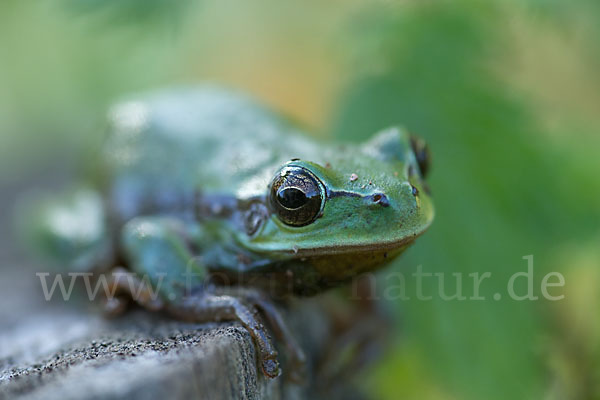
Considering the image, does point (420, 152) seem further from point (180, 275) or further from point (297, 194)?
point (180, 275)

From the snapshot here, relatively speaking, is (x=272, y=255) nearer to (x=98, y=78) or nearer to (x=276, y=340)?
(x=276, y=340)


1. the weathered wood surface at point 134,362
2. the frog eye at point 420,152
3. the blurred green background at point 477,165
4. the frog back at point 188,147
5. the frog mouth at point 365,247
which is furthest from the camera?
the blurred green background at point 477,165

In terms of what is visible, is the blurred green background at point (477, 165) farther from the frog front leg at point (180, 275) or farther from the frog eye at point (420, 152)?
the frog front leg at point (180, 275)

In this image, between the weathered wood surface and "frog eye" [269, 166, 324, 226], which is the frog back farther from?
the weathered wood surface

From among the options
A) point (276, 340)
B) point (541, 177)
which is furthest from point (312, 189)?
point (541, 177)

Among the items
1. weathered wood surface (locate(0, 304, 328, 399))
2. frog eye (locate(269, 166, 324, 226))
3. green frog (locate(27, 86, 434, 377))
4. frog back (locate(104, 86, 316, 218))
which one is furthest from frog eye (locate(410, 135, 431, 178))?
weathered wood surface (locate(0, 304, 328, 399))

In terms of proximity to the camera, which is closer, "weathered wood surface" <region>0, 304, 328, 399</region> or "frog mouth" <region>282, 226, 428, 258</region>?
"weathered wood surface" <region>0, 304, 328, 399</region>

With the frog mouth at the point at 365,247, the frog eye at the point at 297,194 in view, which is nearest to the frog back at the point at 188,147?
the frog eye at the point at 297,194
